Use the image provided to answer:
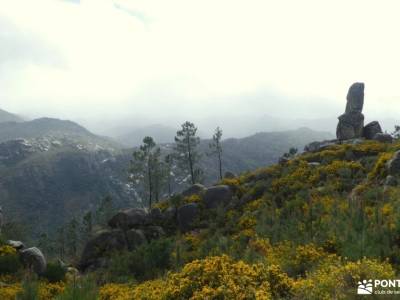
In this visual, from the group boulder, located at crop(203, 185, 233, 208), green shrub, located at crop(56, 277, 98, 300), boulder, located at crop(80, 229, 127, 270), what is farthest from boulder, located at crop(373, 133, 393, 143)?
green shrub, located at crop(56, 277, 98, 300)

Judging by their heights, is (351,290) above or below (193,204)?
above

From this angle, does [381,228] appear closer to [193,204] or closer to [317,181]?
[317,181]

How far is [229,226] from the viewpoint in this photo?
26.5m

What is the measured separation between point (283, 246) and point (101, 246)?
775 inches

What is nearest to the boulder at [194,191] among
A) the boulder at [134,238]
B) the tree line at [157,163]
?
the boulder at [134,238]

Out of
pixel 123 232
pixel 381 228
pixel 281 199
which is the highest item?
pixel 381 228

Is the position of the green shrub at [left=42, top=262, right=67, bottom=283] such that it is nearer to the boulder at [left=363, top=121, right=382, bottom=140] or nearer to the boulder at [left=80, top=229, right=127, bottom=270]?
the boulder at [left=80, top=229, right=127, bottom=270]

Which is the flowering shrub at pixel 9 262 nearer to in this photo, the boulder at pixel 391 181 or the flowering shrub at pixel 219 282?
the flowering shrub at pixel 219 282

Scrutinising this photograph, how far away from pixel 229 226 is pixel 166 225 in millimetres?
8298

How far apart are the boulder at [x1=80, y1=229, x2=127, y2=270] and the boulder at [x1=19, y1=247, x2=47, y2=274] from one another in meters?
7.52

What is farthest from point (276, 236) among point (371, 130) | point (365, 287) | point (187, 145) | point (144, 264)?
point (187, 145)

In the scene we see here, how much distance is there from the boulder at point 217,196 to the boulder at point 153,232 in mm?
4215

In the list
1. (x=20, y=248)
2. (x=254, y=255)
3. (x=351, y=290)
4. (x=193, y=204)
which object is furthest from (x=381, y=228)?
(x=193, y=204)

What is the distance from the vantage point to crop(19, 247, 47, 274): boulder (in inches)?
850
